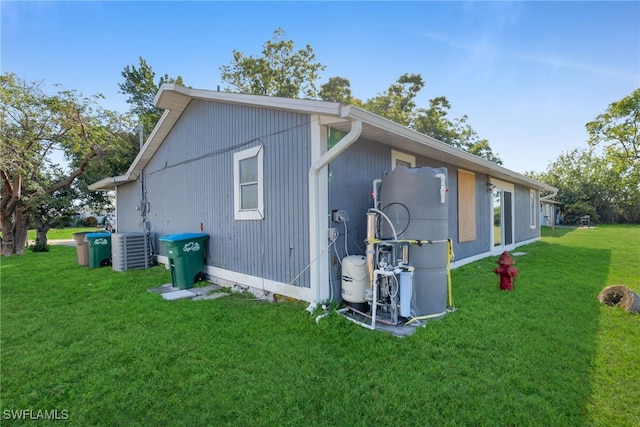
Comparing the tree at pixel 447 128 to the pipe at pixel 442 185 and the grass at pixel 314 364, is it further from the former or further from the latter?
the grass at pixel 314 364

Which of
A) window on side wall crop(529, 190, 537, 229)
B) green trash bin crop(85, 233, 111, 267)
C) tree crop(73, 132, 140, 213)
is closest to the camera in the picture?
green trash bin crop(85, 233, 111, 267)

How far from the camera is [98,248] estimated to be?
7840 millimetres

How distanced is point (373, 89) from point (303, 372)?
2425cm

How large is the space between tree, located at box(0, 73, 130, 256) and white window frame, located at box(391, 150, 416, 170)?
10548 millimetres

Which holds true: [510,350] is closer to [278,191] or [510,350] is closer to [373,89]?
[278,191]

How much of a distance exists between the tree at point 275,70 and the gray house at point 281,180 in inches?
587

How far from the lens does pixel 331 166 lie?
413 cm

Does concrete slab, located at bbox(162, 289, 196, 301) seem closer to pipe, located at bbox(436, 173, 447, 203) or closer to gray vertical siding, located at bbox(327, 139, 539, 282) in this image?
gray vertical siding, located at bbox(327, 139, 539, 282)

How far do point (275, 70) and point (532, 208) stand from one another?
17178mm

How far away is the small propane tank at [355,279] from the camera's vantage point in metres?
3.84

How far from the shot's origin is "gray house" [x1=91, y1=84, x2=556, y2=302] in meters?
3.99

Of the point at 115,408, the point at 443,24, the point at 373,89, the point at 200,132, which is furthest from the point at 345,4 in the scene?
the point at 373,89

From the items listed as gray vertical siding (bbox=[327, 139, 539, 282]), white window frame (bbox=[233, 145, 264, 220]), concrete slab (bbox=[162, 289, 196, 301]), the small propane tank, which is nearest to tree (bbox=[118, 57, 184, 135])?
white window frame (bbox=[233, 145, 264, 220])

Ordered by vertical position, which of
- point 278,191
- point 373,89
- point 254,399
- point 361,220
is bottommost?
point 254,399
